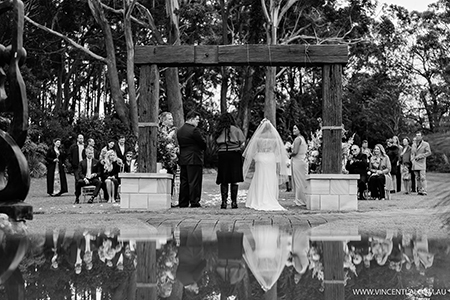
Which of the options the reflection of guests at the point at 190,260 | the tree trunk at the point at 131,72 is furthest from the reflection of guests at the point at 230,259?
the tree trunk at the point at 131,72

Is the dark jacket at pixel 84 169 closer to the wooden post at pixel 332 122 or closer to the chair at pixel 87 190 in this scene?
the chair at pixel 87 190

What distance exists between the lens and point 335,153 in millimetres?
13398

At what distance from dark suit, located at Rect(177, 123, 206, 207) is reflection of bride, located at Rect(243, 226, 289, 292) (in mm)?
4639

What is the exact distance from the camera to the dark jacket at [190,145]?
553 inches

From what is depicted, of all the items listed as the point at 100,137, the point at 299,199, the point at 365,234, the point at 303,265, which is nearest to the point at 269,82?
the point at 100,137

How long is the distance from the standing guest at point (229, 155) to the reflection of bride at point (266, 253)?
4244 millimetres

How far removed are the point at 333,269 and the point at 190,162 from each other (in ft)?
28.2

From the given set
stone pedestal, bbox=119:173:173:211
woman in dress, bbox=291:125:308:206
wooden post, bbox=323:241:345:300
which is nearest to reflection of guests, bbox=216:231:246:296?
wooden post, bbox=323:241:345:300

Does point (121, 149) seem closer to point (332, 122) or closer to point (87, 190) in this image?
point (87, 190)

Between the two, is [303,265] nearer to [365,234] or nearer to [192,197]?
[365,234]

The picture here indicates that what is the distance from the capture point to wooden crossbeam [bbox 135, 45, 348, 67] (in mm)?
13430

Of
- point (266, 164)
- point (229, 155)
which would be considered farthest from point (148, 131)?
point (266, 164)

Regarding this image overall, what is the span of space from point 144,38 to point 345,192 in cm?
2583

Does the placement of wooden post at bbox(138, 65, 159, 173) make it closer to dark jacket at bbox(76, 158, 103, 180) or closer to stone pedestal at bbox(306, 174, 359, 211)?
dark jacket at bbox(76, 158, 103, 180)
